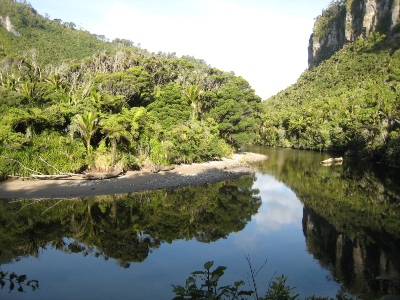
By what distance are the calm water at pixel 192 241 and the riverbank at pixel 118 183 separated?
3.21 ft

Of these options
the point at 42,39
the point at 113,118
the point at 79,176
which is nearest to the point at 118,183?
the point at 79,176

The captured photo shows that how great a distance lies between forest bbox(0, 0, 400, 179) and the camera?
68.8ft

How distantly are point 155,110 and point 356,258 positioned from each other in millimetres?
25657

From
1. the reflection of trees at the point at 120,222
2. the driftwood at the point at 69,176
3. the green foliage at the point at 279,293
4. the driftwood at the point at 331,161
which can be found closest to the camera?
the green foliage at the point at 279,293

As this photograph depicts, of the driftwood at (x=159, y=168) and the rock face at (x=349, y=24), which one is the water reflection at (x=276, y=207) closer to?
the driftwood at (x=159, y=168)

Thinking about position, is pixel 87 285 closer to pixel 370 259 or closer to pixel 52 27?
pixel 370 259

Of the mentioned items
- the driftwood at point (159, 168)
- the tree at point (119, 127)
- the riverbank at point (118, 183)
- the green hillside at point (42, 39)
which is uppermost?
the green hillside at point (42, 39)

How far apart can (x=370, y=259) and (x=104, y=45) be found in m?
87.9

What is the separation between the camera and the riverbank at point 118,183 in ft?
55.4

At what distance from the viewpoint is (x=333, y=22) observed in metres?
110

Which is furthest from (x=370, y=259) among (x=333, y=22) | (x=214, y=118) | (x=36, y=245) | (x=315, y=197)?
(x=333, y=22)

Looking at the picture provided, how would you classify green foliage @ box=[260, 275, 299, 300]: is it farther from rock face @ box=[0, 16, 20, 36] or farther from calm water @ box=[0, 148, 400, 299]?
rock face @ box=[0, 16, 20, 36]

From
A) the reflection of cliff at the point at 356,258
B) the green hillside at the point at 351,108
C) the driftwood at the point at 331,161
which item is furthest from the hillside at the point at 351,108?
the reflection of cliff at the point at 356,258

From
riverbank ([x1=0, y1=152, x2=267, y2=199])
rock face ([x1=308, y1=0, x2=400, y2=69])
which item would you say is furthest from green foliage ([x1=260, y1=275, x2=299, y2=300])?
rock face ([x1=308, y1=0, x2=400, y2=69])
